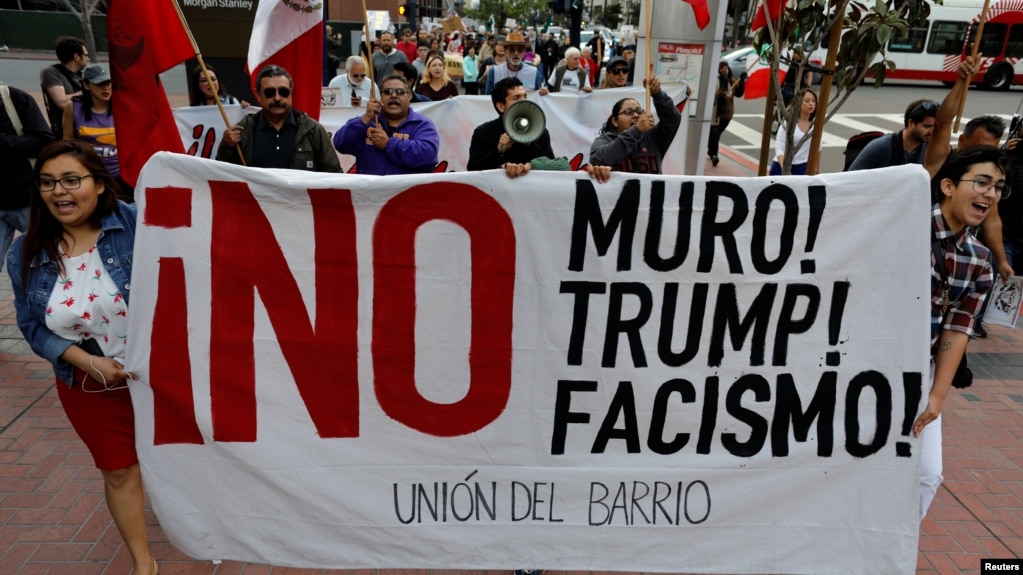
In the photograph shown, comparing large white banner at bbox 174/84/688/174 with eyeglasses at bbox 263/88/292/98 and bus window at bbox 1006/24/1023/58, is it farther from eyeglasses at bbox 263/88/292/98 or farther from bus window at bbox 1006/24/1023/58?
bus window at bbox 1006/24/1023/58

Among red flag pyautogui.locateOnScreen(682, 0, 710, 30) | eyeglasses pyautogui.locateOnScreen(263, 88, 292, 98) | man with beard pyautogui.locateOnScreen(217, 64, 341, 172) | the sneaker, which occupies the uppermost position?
red flag pyautogui.locateOnScreen(682, 0, 710, 30)

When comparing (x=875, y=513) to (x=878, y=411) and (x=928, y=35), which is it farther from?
(x=928, y=35)

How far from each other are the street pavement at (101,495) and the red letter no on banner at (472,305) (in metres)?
0.85

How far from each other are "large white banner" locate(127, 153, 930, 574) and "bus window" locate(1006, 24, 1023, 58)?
25.8 meters

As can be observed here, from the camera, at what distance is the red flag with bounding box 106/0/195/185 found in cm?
363

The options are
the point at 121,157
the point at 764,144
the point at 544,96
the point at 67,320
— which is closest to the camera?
the point at 67,320

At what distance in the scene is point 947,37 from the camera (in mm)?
24266

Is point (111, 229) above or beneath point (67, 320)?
above

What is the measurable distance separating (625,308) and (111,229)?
1.89 meters

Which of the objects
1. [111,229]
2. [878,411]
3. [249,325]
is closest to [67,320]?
[111,229]

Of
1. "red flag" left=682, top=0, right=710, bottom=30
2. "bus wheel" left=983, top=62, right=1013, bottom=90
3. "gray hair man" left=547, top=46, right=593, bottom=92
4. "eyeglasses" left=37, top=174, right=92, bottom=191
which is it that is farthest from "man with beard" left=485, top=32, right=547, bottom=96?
"bus wheel" left=983, top=62, right=1013, bottom=90

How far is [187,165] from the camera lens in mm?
2785

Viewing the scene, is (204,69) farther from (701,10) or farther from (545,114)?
(545,114)

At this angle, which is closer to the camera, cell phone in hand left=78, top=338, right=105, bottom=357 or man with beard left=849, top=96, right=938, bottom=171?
cell phone in hand left=78, top=338, right=105, bottom=357
